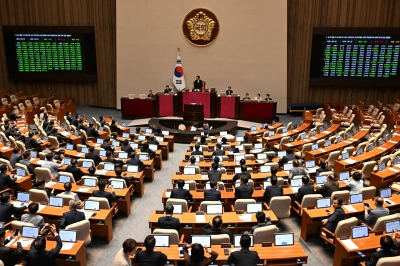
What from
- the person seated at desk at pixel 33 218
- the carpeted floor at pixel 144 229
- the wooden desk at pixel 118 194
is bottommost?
the carpeted floor at pixel 144 229

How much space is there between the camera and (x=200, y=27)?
20.0 meters

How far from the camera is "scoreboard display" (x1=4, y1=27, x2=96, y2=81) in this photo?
68.0 feet

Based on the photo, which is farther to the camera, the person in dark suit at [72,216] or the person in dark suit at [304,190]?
the person in dark suit at [304,190]

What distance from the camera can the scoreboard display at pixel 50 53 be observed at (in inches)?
816

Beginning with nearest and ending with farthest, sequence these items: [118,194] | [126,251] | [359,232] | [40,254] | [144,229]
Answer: [126,251] < [40,254] < [359,232] < [144,229] < [118,194]

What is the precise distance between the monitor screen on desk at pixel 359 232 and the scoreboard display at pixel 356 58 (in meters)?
14.6

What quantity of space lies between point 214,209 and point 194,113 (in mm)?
10289

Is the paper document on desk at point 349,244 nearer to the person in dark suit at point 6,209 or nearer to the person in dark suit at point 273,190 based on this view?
the person in dark suit at point 273,190

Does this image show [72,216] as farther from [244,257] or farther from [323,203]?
[323,203]

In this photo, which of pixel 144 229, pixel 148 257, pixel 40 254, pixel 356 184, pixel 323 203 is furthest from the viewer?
pixel 356 184

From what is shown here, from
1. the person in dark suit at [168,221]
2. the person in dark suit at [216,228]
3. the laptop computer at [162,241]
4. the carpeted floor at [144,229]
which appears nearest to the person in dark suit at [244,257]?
the person in dark suit at [216,228]

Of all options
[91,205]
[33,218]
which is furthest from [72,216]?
[91,205]

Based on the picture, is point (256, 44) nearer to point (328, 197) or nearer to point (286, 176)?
point (286, 176)

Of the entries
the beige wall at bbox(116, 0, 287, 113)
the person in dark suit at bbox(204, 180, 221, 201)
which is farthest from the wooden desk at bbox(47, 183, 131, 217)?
the beige wall at bbox(116, 0, 287, 113)
